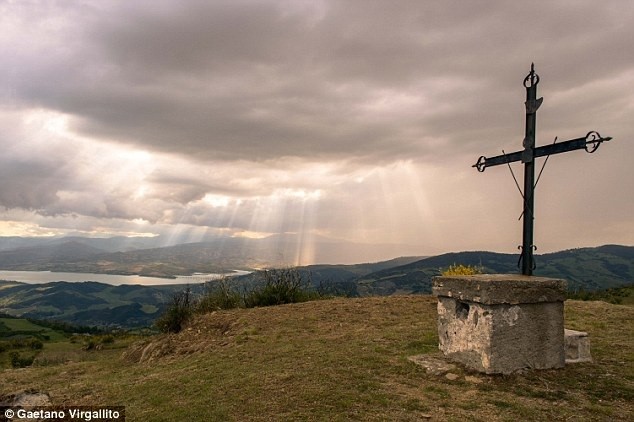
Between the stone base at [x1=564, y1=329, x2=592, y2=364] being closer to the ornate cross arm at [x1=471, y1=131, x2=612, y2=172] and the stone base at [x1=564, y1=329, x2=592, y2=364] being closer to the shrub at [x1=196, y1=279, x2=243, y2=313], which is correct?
the ornate cross arm at [x1=471, y1=131, x2=612, y2=172]

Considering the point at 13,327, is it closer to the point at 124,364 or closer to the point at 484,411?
the point at 124,364

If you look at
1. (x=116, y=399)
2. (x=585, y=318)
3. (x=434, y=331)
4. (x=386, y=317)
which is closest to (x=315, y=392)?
(x=116, y=399)

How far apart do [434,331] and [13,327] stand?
57181 millimetres

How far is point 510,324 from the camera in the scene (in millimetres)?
6461

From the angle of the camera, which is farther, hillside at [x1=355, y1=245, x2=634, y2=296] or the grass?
hillside at [x1=355, y1=245, x2=634, y2=296]

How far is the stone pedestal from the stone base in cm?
55

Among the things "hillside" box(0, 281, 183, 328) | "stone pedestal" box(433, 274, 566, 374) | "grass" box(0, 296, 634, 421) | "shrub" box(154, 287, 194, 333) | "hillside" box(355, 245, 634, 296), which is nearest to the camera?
"grass" box(0, 296, 634, 421)

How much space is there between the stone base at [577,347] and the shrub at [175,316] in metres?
11.6

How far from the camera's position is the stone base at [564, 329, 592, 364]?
287 inches

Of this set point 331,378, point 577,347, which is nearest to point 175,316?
point 331,378

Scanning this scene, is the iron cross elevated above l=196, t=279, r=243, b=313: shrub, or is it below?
above

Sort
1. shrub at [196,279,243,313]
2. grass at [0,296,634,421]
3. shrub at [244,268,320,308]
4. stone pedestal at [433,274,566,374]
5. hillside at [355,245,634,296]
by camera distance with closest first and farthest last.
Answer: grass at [0,296,634,421]
stone pedestal at [433,274,566,374]
shrub at [196,279,243,313]
shrub at [244,268,320,308]
hillside at [355,245,634,296]

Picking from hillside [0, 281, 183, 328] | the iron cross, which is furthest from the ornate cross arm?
hillside [0, 281, 183, 328]

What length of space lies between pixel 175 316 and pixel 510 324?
11.9m
